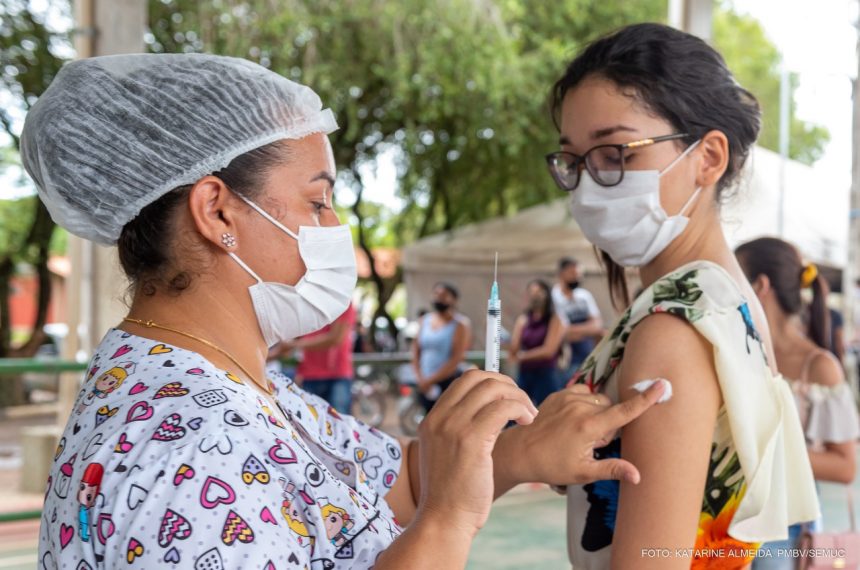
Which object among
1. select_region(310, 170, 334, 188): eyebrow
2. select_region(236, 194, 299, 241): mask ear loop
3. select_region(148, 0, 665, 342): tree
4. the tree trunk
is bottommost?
the tree trunk

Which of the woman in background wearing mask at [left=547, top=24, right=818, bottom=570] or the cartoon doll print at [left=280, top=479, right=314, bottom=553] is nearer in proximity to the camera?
the cartoon doll print at [left=280, top=479, right=314, bottom=553]

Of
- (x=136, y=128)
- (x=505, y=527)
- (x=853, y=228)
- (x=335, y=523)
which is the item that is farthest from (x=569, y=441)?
(x=853, y=228)

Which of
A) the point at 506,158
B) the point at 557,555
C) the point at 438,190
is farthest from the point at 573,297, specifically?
the point at 438,190

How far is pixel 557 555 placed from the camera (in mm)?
5328

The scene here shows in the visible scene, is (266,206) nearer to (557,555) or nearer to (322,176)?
(322,176)

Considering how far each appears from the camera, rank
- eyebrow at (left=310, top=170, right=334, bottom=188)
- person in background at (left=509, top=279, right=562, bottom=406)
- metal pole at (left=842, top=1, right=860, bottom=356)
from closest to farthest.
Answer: eyebrow at (left=310, top=170, right=334, bottom=188), person in background at (left=509, top=279, right=562, bottom=406), metal pole at (left=842, top=1, right=860, bottom=356)

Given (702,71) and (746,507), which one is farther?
(702,71)

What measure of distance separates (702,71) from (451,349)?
220 inches

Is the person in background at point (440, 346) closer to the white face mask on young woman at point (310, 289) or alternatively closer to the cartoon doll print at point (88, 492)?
the white face mask on young woman at point (310, 289)

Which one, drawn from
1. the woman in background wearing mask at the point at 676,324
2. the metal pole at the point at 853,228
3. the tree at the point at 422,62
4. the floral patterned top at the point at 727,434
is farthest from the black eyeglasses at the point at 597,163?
the metal pole at the point at 853,228

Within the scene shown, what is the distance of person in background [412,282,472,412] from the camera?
7.01 meters

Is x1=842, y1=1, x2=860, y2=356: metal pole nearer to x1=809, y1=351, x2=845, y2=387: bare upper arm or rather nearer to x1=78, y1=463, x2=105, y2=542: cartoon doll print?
x1=809, y1=351, x2=845, y2=387: bare upper arm

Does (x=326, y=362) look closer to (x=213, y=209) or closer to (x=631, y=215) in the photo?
(x=631, y=215)

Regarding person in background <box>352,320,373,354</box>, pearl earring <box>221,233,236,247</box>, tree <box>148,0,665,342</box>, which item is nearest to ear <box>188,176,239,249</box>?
pearl earring <box>221,233,236,247</box>
